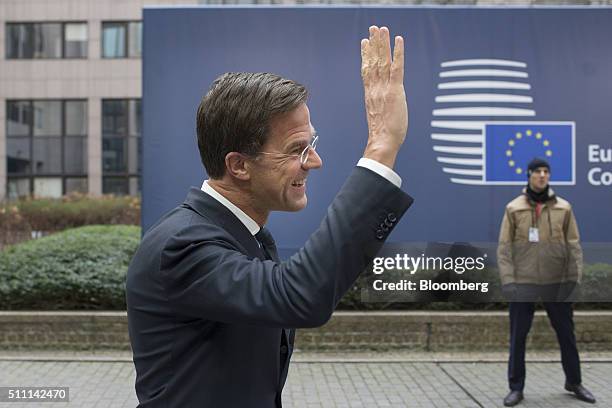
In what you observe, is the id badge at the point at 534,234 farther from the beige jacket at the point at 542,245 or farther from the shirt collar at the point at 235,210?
the shirt collar at the point at 235,210

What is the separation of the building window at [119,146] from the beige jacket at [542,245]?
3387 centimetres

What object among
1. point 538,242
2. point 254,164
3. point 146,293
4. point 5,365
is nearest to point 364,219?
point 254,164

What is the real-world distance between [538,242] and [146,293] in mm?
5185

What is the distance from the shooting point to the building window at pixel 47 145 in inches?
1521

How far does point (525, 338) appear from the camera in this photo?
20.4 ft

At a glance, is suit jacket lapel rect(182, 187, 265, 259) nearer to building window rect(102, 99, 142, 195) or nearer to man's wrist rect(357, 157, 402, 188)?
man's wrist rect(357, 157, 402, 188)

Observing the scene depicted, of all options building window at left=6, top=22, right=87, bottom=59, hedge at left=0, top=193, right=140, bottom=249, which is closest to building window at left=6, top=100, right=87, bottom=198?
building window at left=6, top=22, right=87, bottom=59

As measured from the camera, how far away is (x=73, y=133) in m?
38.9

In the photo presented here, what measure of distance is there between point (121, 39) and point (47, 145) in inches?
275

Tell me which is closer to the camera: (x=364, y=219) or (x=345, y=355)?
(x=364, y=219)

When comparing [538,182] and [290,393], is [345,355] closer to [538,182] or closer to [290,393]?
[290,393]

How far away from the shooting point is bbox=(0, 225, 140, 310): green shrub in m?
8.07

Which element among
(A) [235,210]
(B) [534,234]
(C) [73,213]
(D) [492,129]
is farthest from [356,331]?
(C) [73,213]

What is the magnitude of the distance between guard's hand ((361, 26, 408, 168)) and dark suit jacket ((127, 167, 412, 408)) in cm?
6
